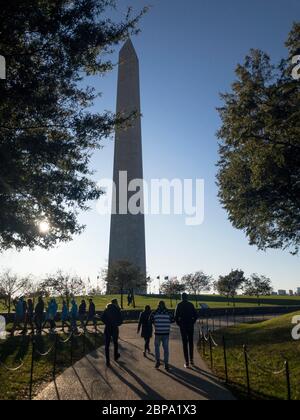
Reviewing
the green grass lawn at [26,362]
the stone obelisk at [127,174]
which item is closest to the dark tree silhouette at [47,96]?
the green grass lawn at [26,362]

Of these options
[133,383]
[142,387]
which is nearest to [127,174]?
[133,383]

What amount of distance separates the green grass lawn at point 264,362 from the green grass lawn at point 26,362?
416 cm

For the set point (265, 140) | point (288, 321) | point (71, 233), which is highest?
point (265, 140)

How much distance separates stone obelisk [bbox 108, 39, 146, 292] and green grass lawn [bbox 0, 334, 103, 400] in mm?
48983

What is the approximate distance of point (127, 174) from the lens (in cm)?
6812

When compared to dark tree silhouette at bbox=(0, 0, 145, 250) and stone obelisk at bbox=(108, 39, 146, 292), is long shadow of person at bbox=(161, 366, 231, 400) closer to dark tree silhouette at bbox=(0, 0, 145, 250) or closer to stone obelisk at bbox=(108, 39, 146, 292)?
dark tree silhouette at bbox=(0, 0, 145, 250)

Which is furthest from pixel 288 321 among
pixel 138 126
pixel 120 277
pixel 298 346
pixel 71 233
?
pixel 138 126

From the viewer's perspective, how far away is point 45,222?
705 inches

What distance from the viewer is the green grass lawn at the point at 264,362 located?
Result: 859cm

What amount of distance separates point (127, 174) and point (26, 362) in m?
56.3

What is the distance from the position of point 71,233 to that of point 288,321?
1213 centimetres

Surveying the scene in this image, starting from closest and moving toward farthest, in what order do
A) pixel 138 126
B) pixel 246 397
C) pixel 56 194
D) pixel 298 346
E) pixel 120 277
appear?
pixel 246 397, pixel 298 346, pixel 56 194, pixel 120 277, pixel 138 126

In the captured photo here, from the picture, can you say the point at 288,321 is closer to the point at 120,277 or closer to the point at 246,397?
the point at 246,397

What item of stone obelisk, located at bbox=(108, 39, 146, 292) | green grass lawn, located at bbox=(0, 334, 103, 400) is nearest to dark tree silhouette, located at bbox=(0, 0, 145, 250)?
green grass lawn, located at bbox=(0, 334, 103, 400)
